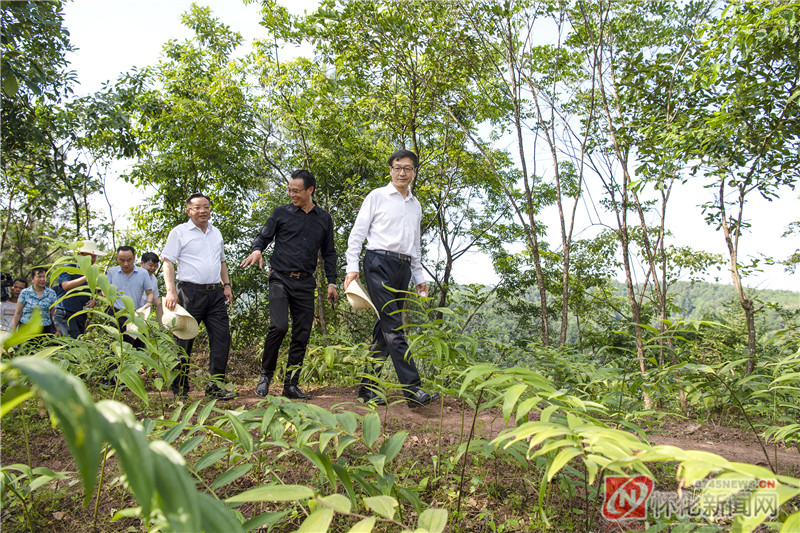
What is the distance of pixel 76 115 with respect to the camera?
316 inches

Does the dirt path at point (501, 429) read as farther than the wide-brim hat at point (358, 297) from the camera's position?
No

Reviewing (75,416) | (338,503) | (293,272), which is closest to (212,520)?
(75,416)

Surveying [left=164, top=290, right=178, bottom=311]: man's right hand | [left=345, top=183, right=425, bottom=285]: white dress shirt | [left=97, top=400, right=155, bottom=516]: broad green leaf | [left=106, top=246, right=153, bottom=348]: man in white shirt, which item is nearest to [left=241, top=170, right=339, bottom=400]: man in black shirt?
[left=345, top=183, right=425, bottom=285]: white dress shirt

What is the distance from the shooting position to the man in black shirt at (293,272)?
4.08 m

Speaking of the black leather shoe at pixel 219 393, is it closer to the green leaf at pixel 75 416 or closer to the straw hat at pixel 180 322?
the straw hat at pixel 180 322

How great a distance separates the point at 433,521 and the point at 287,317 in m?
3.26

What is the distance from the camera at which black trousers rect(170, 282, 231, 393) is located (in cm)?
414

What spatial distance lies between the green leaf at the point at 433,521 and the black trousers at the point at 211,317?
3.38m

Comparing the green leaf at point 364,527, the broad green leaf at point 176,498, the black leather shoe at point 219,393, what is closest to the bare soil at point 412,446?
the black leather shoe at point 219,393

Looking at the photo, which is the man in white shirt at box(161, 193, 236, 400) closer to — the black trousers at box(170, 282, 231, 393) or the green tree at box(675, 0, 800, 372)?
the black trousers at box(170, 282, 231, 393)

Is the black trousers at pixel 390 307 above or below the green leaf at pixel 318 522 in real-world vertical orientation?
above

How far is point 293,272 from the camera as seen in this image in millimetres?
4133

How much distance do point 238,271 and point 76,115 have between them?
4.14 meters

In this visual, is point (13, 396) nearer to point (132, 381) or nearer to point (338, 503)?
point (338, 503)
